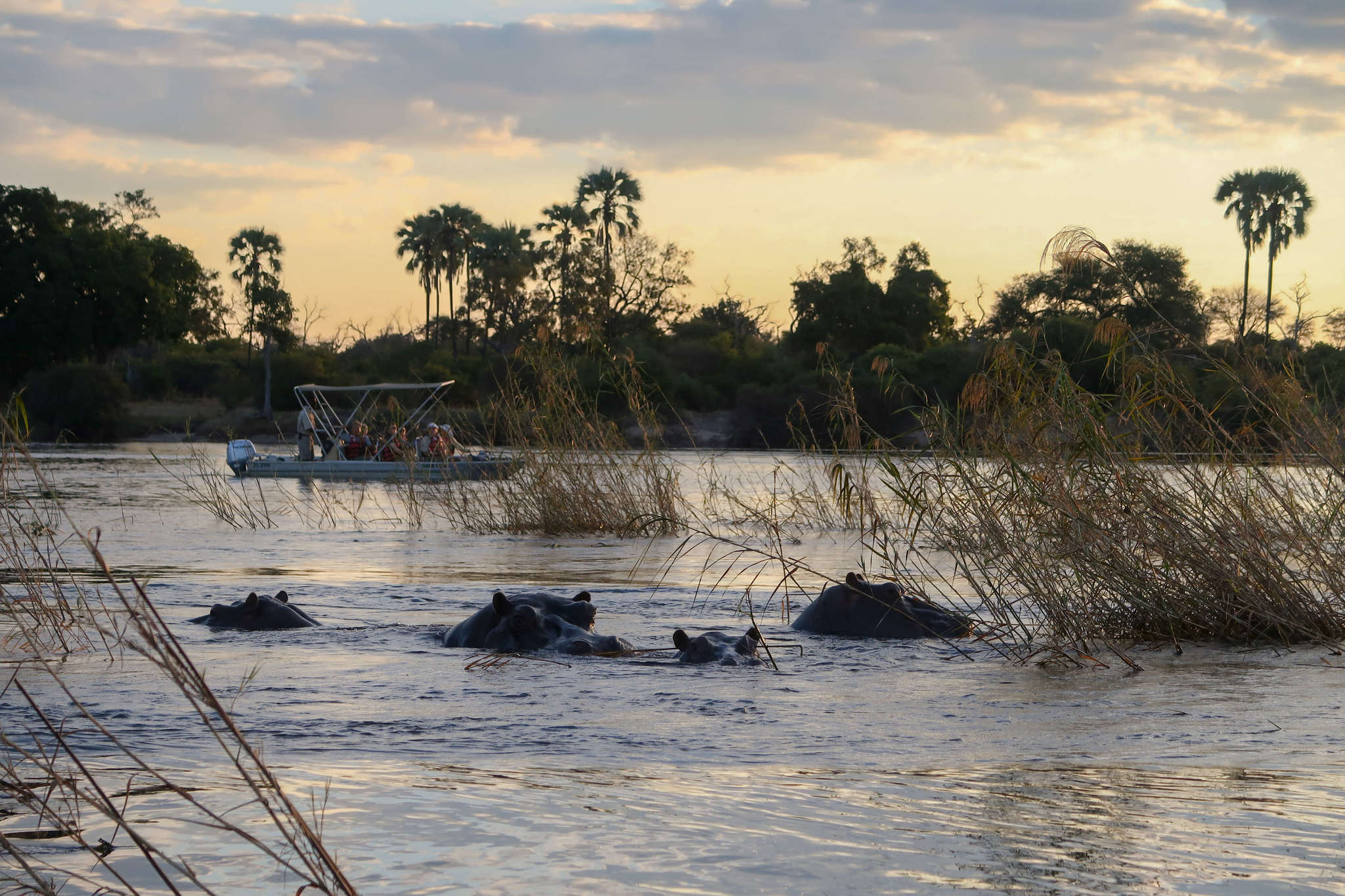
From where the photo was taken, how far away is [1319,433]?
5805mm

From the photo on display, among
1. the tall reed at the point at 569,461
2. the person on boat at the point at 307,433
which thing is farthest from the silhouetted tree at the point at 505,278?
the tall reed at the point at 569,461

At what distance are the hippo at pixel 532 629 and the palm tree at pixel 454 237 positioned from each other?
139ft

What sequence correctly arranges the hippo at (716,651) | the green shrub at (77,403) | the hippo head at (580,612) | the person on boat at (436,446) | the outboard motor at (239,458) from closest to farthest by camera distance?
the hippo at (716,651) < the hippo head at (580,612) < the person on boat at (436,446) < the outboard motor at (239,458) < the green shrub at (77,403)

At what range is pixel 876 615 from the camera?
6.07 m

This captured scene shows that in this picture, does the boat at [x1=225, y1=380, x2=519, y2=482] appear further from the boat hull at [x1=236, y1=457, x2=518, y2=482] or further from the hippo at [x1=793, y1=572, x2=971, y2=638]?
the hippo at [x1=793, y1=572, x2=971, y2=638]

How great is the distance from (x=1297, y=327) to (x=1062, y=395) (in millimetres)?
1775

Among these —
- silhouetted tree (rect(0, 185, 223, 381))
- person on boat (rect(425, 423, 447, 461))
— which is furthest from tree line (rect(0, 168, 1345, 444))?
person on boat (rect(425, 423, 447, 461))

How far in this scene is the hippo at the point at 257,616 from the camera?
6.07m

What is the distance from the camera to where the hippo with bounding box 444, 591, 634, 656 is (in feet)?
18.0

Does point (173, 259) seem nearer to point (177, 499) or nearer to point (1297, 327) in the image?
point (177, 499)

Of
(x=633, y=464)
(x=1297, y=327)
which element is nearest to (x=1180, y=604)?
(x=1297, y=327)

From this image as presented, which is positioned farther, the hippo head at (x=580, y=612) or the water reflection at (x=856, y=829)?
the hippo head at (x=580, y=612)

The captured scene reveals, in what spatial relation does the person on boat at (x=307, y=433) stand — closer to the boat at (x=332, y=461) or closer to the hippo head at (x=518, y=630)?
the boat at (x=332, y=461)

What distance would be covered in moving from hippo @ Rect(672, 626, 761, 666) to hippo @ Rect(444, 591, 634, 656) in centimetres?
33
